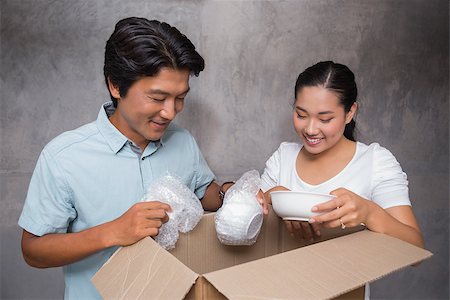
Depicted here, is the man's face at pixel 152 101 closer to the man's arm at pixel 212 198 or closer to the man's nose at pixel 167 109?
the man's nose at pixel 167 109

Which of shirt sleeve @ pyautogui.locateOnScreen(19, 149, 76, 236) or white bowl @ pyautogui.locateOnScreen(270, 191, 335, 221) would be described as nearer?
white bowl @ pyautogui.locateOnScreen(270, 191, 335, 221)

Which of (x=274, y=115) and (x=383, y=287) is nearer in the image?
(x=274, y=115)

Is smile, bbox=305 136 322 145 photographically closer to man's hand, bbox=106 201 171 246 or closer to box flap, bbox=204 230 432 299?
box flap, bbox=204 230 432 299

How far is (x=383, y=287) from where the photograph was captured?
210 centimetres

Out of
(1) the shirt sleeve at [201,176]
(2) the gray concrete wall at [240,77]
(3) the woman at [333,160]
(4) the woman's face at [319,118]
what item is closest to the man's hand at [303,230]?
(3) the woman at [333,160]

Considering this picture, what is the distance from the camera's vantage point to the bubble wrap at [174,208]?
2.72ft

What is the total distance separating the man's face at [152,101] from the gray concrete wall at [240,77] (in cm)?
59

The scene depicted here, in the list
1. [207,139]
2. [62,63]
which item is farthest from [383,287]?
[62,63]

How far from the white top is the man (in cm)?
48

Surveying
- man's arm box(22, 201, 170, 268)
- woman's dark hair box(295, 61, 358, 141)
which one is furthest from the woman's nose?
man's arm box(22, 201, 170, 268)

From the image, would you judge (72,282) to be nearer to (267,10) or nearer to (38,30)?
(38,30)

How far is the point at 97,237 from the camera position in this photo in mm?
828

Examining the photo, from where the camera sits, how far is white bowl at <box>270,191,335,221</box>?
2.68 feet

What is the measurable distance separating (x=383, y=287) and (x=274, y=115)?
1.22 metres
